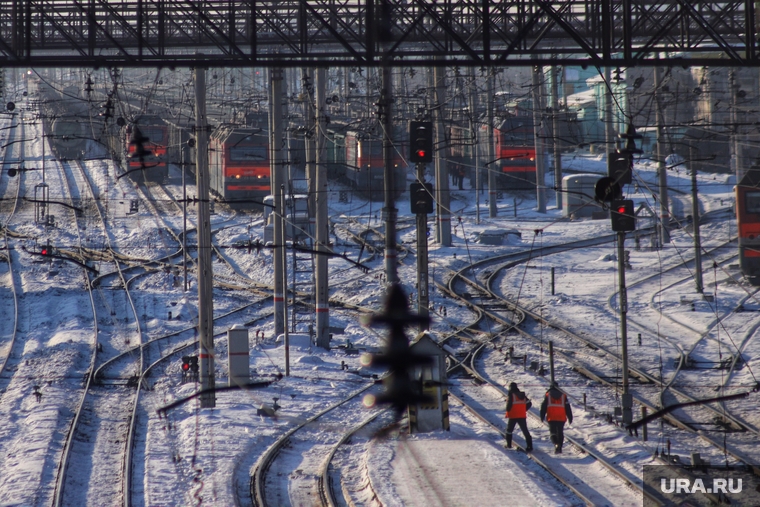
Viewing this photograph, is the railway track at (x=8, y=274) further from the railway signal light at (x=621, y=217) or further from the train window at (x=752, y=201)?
the train window at (x=752, y=201)

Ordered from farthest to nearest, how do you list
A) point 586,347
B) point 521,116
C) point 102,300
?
1. point 521,116
2. point 102,300
3. point 586,347

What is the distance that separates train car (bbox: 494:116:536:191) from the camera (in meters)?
36.9

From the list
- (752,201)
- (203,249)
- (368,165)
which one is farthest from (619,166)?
(368,165)

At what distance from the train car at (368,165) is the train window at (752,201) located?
42.7ft

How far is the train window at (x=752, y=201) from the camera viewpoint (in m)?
23.6

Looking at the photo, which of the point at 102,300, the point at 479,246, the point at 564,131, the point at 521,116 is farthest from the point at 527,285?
the point at 564,131

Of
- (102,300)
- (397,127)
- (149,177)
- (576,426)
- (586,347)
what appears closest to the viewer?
(576,426)

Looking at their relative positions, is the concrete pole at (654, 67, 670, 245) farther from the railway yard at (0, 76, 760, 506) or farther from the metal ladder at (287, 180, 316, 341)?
the metal ladder at (287, 180, 316, 341)

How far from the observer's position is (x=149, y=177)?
1730 inches

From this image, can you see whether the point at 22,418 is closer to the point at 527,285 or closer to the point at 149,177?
the point at 527,285

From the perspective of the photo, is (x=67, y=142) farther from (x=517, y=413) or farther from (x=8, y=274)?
(x=517, y=413)

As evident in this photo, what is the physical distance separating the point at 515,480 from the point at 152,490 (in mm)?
4251

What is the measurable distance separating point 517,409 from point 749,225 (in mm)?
12863

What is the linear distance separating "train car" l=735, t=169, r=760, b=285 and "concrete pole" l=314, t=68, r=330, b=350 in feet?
34.2
